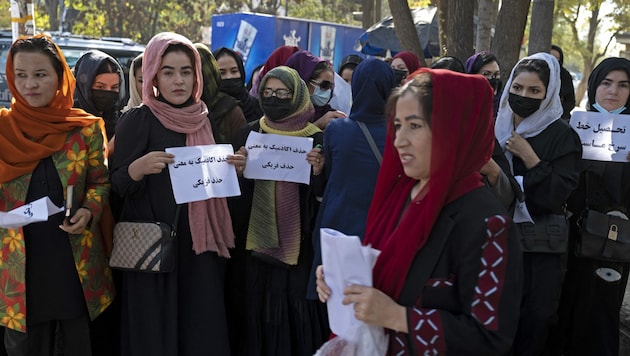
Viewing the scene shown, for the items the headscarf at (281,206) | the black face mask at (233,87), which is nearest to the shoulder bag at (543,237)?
the headscarf at (281,206)

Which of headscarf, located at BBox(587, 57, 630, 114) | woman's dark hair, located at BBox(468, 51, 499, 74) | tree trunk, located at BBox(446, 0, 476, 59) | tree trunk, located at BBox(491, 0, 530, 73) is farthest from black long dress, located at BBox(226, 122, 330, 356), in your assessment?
tree trunk, located at BBox(446, 0, 476, 59)

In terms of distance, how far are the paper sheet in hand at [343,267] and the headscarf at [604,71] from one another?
2.79 m

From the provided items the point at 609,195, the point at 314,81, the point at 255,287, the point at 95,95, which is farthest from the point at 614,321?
the point at 95,95

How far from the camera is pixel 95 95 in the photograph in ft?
13.1

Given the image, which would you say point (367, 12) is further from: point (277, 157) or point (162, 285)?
point (162, 285)

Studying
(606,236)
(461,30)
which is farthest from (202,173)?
(461,30)

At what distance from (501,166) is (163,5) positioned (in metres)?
24.1

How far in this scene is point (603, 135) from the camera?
12.6 ft

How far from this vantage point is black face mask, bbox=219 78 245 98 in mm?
4668

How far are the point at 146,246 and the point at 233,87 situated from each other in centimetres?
176

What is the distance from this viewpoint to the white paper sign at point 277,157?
3586mm

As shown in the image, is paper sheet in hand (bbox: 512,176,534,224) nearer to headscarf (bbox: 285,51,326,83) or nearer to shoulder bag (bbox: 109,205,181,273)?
headscarf (bbox: 285,51,326,83)

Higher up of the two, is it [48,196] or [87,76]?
[87,76]

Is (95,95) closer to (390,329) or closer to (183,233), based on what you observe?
(183,233)
